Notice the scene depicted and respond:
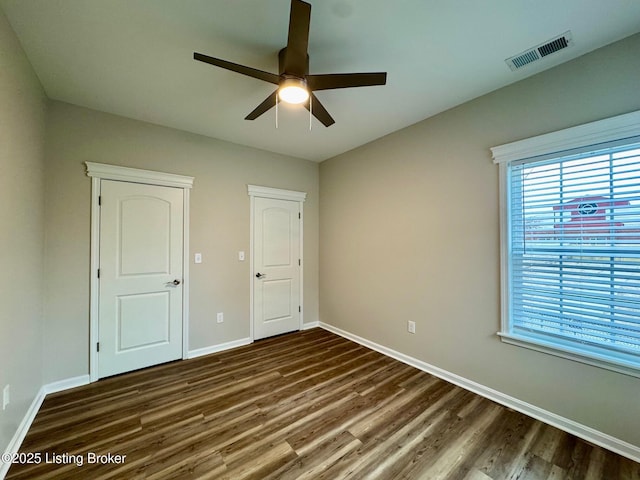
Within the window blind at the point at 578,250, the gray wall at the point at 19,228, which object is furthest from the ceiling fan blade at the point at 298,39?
the window blind at the point at 578,250

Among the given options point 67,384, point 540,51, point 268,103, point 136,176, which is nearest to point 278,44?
point 268,103

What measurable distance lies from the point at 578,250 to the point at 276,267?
3237 mm

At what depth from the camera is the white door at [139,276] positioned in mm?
2686

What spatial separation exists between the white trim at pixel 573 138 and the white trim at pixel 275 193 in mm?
2569

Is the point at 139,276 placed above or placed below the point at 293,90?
below

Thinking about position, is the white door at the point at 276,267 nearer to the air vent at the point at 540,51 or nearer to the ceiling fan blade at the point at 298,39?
the ceiling fan blade at the point at 298,39

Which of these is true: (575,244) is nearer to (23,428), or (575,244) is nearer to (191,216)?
(191,216)

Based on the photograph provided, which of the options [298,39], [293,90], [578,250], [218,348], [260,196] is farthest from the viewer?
[260,196]

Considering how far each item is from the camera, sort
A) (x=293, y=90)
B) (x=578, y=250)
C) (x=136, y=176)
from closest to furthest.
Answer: (x=293, y=90) → (x=578, y=250) → (x=136, y=176)

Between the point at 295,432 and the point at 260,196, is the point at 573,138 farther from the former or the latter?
the point at 260,196

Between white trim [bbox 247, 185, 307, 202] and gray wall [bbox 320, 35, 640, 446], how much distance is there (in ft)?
2.05

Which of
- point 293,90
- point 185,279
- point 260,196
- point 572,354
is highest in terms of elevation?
point 293,90

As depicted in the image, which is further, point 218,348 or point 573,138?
point 218,348

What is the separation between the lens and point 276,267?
3889 mm
